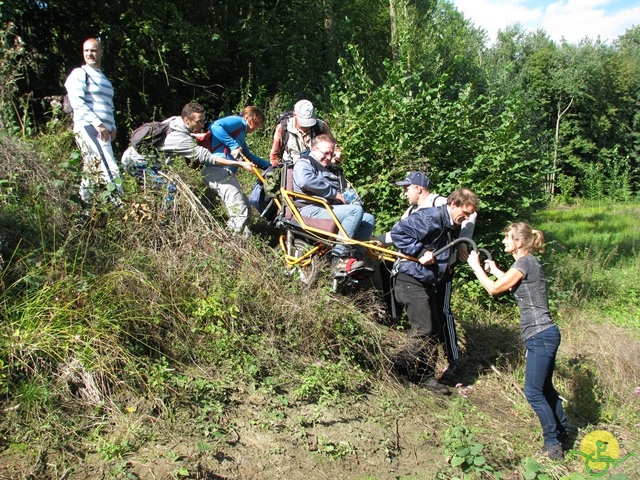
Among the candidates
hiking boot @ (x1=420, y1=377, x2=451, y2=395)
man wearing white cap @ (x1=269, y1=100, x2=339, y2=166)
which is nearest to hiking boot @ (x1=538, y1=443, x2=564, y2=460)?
hiking boot @ (x1=420, y1=377, x2=451, y2=395)

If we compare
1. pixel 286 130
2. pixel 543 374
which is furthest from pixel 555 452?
pixel 286 130

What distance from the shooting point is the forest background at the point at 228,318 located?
4.53 meters

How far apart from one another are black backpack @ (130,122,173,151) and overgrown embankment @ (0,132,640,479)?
0.43 meters

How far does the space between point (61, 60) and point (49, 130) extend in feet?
12.4

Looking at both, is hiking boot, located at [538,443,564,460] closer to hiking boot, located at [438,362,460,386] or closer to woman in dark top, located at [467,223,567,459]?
woman in dark top, located at [467,223,567,459]

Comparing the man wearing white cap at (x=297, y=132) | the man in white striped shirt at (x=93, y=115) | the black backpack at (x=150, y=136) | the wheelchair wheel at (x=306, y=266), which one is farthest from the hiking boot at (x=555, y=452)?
the black backpack at (x=150, y=136)

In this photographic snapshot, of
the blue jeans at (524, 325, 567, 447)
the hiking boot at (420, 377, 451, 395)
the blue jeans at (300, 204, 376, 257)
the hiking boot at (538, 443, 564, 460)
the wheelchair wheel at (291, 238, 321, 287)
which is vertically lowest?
the hiking boot at (538, 443, 564, 460)

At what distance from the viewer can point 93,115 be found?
6.51 m

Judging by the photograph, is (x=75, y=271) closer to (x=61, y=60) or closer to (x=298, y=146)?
(x=298, y=146)

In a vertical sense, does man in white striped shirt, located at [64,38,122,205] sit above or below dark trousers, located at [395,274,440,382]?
above

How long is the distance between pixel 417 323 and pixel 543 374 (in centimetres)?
125

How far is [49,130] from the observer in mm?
7094

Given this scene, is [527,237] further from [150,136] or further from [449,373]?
[150,136]

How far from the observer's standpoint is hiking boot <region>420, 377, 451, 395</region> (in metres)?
6.26
